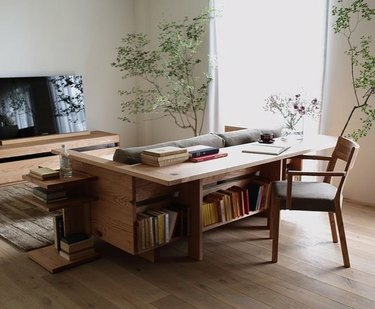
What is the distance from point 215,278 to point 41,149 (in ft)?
10.2

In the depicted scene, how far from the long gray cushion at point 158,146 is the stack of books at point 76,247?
0.61 meters

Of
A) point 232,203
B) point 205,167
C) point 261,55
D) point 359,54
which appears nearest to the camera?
point 205,167

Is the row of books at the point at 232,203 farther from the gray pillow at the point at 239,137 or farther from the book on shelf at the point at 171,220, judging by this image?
the gray pillow at the point at 239,137

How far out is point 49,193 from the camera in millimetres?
2779

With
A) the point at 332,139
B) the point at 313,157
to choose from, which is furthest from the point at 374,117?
A: the point at 313,157

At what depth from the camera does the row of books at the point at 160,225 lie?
8.88ft

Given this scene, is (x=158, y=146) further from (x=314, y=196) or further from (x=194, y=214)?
(x=314, y=196)

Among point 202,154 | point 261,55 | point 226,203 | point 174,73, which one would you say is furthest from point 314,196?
point 174,73

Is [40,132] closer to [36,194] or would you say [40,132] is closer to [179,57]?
[179,57]

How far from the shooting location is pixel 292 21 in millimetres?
4418

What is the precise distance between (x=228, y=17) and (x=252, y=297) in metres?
3.54

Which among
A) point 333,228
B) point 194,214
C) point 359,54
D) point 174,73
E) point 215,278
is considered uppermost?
point 359,54

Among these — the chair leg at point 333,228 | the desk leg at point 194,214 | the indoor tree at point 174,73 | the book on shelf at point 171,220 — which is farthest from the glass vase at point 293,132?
the indoor tree at point 174,73

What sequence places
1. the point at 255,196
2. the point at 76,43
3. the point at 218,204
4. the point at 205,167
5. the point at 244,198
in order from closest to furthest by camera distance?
the point at 205,167
the point at 218,204
the point at 244,198
the point at 255,196
the point at 76,43
